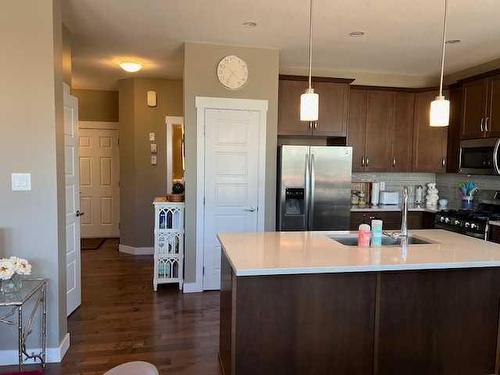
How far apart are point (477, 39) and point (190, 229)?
3556 mm

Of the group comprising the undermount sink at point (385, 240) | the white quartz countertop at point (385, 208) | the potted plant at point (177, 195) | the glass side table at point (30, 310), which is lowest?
the glass side table at point (30, 310)

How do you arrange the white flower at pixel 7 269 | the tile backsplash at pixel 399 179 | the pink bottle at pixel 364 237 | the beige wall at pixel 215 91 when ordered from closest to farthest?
the white flower at pixel 7 269
the pink bottle at pixel 364 237
the beige wall at pixel 215 91
the tile backsplash at pixel 399 179

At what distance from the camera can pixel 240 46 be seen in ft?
13.4

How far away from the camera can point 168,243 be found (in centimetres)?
427

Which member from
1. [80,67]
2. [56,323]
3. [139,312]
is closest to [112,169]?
[80,67]

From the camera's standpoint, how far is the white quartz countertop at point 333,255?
2.04 metres

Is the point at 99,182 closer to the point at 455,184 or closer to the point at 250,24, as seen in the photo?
the point at 250,24

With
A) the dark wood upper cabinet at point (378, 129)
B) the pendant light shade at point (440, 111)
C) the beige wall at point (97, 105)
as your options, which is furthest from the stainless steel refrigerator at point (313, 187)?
the beige wall at point (97, 105)

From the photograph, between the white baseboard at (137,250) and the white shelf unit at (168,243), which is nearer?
the white shelf unit at (168,243)

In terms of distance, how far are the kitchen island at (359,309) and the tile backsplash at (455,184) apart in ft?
8.07

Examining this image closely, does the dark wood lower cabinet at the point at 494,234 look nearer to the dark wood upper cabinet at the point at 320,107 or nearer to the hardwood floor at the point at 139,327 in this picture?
the dark wood upper cabinet at the point at 320,107

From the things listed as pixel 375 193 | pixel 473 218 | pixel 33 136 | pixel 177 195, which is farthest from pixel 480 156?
pixel 33 136

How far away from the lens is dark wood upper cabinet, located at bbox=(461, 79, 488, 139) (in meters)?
4.28

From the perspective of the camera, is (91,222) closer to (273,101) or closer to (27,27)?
(273,101)
